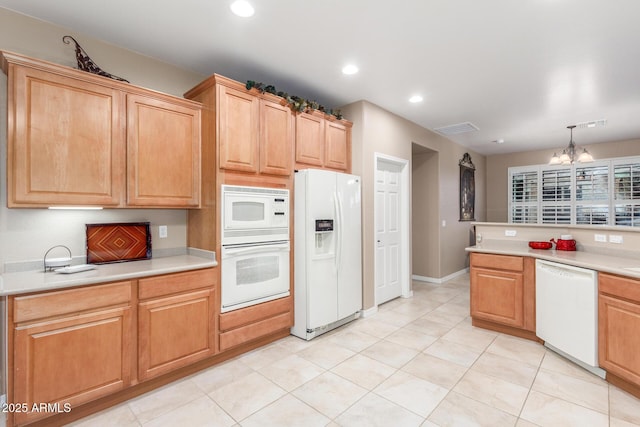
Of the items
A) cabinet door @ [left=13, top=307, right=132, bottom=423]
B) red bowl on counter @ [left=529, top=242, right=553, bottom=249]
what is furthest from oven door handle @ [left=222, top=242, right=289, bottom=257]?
red bowl on counter @ [left=529, top=242, right=553, bottom=249]

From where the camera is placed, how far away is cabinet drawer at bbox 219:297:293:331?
2.66 m

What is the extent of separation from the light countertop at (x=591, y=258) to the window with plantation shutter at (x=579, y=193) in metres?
4.07

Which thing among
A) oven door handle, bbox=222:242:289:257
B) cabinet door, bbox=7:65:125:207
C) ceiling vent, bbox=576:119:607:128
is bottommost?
oven door handle, bbox=222:242:289:257

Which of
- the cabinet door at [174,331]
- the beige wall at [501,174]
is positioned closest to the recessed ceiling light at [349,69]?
the cabinet door at [174,331]

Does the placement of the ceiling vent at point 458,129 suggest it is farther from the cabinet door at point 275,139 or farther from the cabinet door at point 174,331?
the cabinet door at point 174,331

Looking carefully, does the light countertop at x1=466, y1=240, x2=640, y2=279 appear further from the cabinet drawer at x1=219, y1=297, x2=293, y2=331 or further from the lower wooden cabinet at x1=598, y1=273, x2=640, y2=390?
the cabinet drawer at x1=219, y1=297, x2=293, y2=331

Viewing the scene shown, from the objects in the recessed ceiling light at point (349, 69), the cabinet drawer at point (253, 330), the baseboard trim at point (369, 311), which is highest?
the recessed ceiling light at point (349, 69)

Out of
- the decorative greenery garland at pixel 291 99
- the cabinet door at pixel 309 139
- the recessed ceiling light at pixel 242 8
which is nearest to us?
the recessed ceiling light at pixel 242 8

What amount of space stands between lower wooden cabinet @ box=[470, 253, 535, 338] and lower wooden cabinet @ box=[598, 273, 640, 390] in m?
0.73

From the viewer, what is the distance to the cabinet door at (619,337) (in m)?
2.16

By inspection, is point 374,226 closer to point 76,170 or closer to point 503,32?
point 503,32

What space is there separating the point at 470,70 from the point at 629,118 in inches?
137


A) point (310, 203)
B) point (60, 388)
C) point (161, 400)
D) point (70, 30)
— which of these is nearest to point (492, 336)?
point (310, 203)

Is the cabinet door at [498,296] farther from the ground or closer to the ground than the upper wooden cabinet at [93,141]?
closer to the ground
